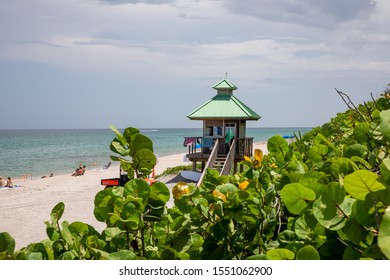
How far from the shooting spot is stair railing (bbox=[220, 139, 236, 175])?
50.5 ft

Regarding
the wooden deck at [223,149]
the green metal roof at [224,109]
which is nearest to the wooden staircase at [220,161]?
the wooden deck at [223,149]

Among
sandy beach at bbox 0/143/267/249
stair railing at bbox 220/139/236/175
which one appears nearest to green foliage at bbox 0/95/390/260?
sandy beach at bbox 0/143/267/249

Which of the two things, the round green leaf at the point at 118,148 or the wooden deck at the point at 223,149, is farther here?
the wooden deck at the point at 223,149

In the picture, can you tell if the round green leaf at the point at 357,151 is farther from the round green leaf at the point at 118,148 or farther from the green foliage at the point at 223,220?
the round green leaf at the point at 118,148

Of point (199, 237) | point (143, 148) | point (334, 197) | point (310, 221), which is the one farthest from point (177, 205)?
point (334, 197)

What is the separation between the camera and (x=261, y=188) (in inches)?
57.6

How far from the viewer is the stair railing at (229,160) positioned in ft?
50.5

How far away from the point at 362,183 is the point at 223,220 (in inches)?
20.6

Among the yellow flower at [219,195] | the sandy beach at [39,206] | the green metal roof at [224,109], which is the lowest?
the sandy beach at [39,206]

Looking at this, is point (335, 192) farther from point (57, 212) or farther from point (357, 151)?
point (57, 212)

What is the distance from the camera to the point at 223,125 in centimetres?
1980

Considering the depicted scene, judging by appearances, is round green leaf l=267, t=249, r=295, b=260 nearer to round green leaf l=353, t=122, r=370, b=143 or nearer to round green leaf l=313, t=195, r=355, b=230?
round green leaf l=313, t=195, r=355, b=230

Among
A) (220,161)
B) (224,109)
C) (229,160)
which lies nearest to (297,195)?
(229,160)

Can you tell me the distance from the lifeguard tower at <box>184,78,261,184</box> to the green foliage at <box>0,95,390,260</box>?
56.4 ft
